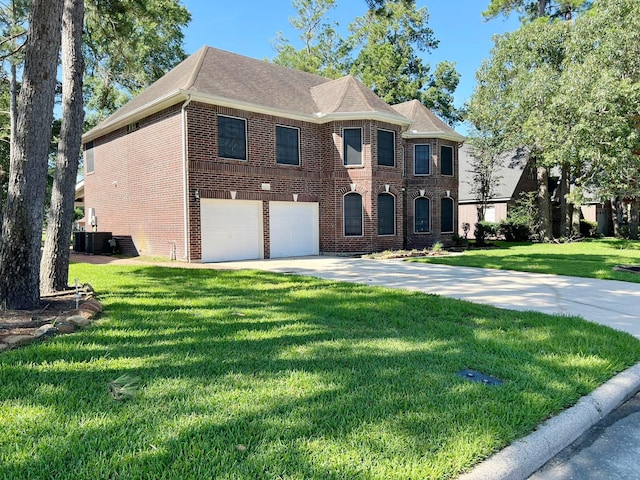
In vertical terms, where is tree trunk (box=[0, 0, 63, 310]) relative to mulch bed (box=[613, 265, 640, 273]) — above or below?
above

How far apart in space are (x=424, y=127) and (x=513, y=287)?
12713mm

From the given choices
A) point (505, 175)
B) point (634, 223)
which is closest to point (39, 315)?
point (505, 175)

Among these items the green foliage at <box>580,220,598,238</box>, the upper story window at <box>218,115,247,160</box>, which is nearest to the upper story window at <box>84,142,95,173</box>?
the upper story window at <box>218,115,247,160</box>

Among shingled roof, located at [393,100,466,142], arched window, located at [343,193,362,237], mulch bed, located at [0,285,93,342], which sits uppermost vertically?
shingled roof, located at [393,100,466,142]

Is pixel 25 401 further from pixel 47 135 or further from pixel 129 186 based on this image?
pixel 129 186

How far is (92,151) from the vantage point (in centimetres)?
1870

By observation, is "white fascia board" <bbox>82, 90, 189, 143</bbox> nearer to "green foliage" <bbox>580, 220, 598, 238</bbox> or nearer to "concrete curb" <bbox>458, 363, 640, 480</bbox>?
"concrete curb" <bbox>458, 363, 640, 480</bbox>

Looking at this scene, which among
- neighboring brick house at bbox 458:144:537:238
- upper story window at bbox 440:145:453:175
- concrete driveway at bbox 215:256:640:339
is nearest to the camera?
concrete driveway at bbox 215:256:640:339

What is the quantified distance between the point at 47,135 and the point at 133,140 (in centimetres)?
1043

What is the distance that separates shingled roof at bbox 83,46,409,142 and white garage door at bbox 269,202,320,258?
10.9 ft

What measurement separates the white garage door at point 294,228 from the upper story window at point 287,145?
A: 1595 mm

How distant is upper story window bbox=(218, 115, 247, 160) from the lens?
1334cm

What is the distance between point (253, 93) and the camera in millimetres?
14391

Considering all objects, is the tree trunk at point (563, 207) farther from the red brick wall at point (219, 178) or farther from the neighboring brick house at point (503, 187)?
the red brick wall at point (219, 178)
